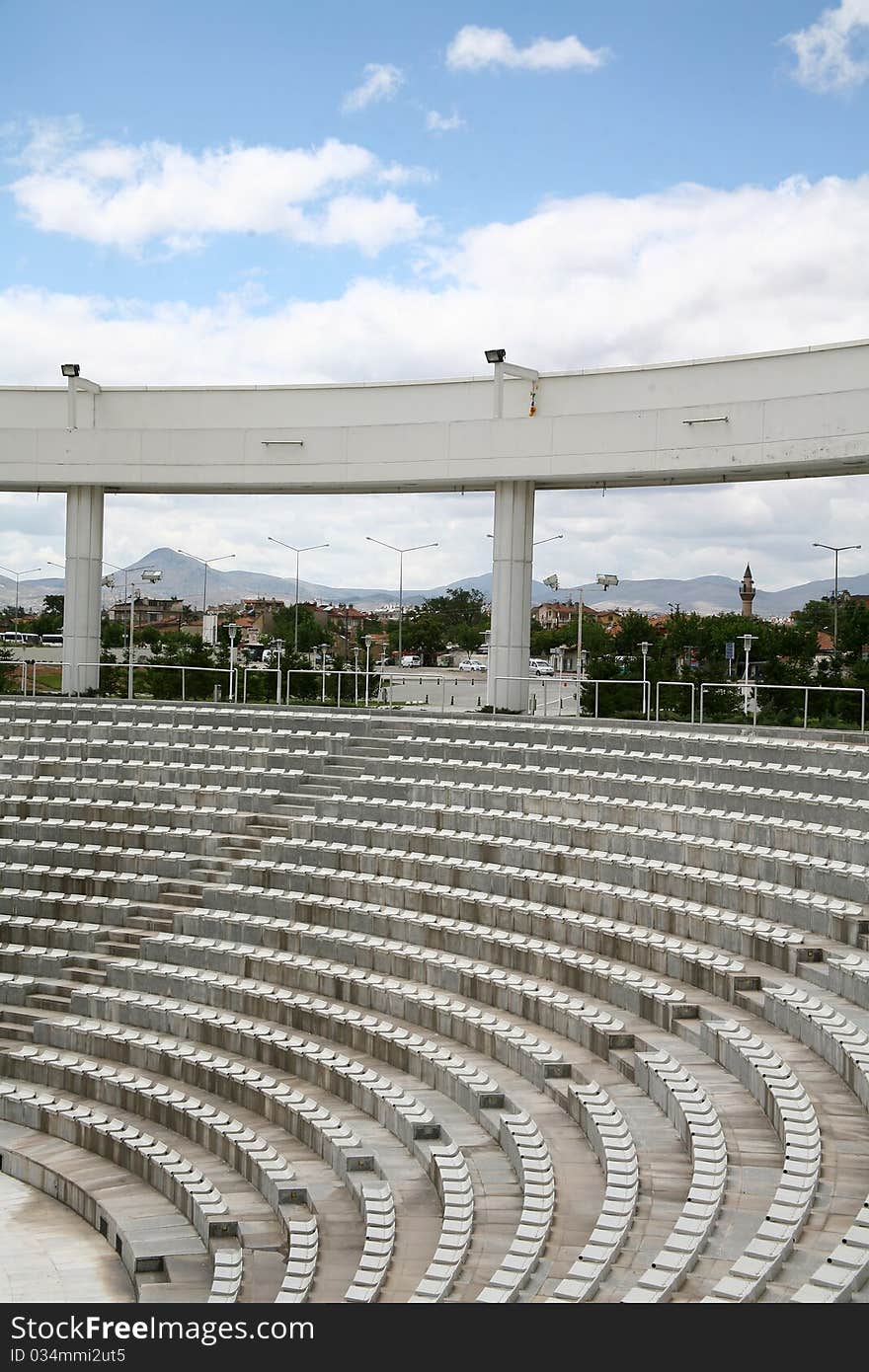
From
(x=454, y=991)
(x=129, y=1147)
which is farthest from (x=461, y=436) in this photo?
(x=129, y=1147)

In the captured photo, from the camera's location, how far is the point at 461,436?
2539 cm

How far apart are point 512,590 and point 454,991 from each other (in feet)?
37.4

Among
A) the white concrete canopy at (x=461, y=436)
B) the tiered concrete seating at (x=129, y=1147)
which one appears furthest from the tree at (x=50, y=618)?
the tiered concrete seating at (x=129, y=1147)

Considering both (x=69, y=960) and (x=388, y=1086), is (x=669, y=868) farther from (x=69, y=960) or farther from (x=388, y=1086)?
(x=69, y=960)

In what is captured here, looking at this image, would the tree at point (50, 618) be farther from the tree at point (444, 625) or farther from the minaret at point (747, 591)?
the minaret at point (747, 591)

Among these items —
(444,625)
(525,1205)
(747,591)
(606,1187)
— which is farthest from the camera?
(444,625)

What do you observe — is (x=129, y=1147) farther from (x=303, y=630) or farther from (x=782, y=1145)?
(x=303, y=630)

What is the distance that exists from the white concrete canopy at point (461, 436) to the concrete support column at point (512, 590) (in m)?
0.04

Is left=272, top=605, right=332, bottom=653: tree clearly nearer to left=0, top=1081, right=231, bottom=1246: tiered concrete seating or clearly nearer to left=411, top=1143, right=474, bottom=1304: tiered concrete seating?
left=0, top=1081, right=231, bottom=1246: tiered concrete seating

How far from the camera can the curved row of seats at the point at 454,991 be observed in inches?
364

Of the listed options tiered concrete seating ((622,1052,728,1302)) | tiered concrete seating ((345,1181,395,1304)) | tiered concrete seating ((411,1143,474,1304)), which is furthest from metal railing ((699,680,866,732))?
tiered concrete seating ((345,1181,395,1304))

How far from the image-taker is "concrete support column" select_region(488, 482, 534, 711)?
25453 millimetres

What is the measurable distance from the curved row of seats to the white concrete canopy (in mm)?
4512
